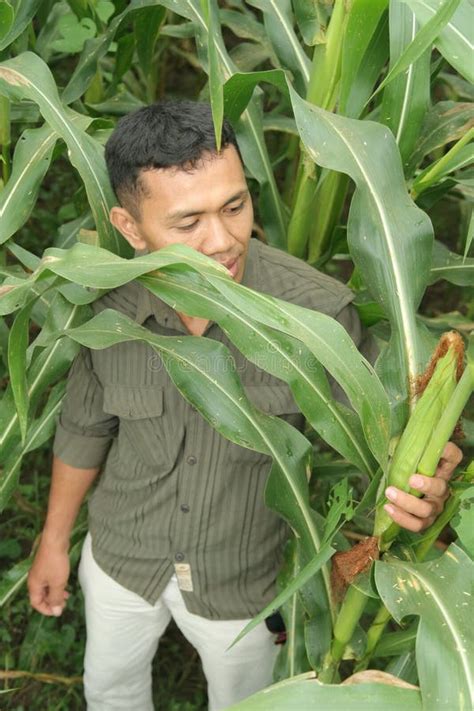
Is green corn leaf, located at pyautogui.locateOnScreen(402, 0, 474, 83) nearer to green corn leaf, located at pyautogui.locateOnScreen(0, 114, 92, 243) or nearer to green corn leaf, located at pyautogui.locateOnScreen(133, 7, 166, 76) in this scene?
green corn leaf, located at pyautogui.locateOnScreen(0, 114, 92, 243)

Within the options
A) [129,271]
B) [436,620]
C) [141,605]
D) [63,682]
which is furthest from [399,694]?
[63,682]

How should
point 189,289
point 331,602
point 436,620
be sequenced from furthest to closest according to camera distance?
1. point 331,602
2. point 189,289
3. point 436,620

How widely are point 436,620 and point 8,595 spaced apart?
1.00 m

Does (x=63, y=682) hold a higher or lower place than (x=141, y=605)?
lower

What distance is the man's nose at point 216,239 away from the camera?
116cm

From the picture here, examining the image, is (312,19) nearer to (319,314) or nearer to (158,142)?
(158,142)

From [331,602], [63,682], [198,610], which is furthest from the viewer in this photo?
[63,682]

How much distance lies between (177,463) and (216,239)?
36 centimetres

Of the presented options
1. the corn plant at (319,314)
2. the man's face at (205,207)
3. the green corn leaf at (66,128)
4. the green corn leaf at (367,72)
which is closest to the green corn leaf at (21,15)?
the corn plant at (319,314)

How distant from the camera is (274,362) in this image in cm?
112

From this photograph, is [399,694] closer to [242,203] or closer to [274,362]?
[274,362]

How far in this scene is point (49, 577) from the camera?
5.22 feet

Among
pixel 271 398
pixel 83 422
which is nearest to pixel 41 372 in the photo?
pixel 83 422

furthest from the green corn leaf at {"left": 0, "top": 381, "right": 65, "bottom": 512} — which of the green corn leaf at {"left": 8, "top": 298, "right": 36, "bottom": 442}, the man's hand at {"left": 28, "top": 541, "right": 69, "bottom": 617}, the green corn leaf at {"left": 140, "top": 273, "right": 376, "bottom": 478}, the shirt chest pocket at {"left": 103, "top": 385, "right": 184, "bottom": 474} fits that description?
the green corn leaf at {"left": 140, "top": 273, "right": 376, "bottom": 478}
